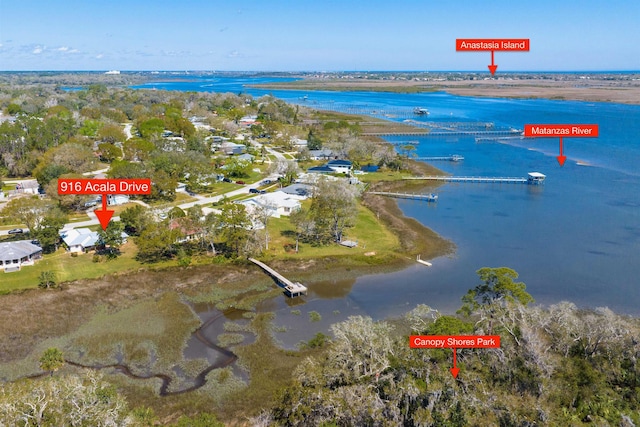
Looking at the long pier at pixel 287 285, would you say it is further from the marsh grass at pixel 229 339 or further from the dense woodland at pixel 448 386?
the dense woodland at pixel 448 386

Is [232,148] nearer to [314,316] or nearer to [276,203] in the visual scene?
[276,203]

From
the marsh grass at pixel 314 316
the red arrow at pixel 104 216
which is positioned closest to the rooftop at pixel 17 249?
the red arrow at pixel 104 216

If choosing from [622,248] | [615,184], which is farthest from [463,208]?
[615,184]

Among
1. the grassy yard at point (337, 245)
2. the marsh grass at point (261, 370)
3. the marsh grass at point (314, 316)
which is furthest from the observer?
the grassy yard at point (337, 245)

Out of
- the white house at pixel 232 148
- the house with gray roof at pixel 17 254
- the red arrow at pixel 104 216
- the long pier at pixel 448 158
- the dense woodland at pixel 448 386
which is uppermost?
the white house at pixel 232 148

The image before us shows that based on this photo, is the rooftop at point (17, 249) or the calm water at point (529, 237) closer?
the calm water at point (529, 237)

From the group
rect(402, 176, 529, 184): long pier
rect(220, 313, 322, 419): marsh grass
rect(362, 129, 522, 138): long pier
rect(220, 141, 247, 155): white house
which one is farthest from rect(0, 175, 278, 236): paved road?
rect(362, 129, 522, 138): long pier

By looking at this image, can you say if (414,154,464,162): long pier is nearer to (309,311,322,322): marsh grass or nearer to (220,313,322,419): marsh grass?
(309,311,322,322): marsh grass
